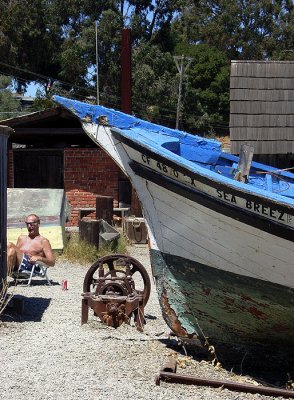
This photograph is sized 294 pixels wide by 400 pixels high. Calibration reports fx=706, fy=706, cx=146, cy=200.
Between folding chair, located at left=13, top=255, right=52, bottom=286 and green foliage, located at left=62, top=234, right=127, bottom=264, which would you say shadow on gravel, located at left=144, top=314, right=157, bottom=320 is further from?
green foliage, located at left=62, top=234, right=127, bottom=264

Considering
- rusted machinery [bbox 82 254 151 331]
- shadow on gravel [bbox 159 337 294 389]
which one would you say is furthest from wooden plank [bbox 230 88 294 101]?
shadow on gravel [bbox 159 337 294 389]

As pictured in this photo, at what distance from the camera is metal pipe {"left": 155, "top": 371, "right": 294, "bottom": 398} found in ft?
18.1

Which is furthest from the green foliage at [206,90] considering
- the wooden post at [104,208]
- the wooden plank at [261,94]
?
the wooden plank at [261,94]

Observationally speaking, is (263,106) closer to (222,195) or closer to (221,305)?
(221,305)

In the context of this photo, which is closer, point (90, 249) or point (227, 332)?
point (227, 332)

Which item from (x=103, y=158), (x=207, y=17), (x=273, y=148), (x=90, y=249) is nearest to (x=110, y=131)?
(x=90, y=249)

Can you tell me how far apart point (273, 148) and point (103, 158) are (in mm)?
4542

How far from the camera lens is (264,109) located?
13625mm

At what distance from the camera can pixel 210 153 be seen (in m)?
7.84

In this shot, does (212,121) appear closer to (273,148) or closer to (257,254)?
(273,148)

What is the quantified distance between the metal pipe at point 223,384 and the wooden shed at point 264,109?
8.09 m

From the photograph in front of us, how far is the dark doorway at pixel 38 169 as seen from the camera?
16.9m

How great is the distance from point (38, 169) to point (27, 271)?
25.4 feet

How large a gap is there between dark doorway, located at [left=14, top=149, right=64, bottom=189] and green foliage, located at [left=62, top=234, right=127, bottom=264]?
411 cm
